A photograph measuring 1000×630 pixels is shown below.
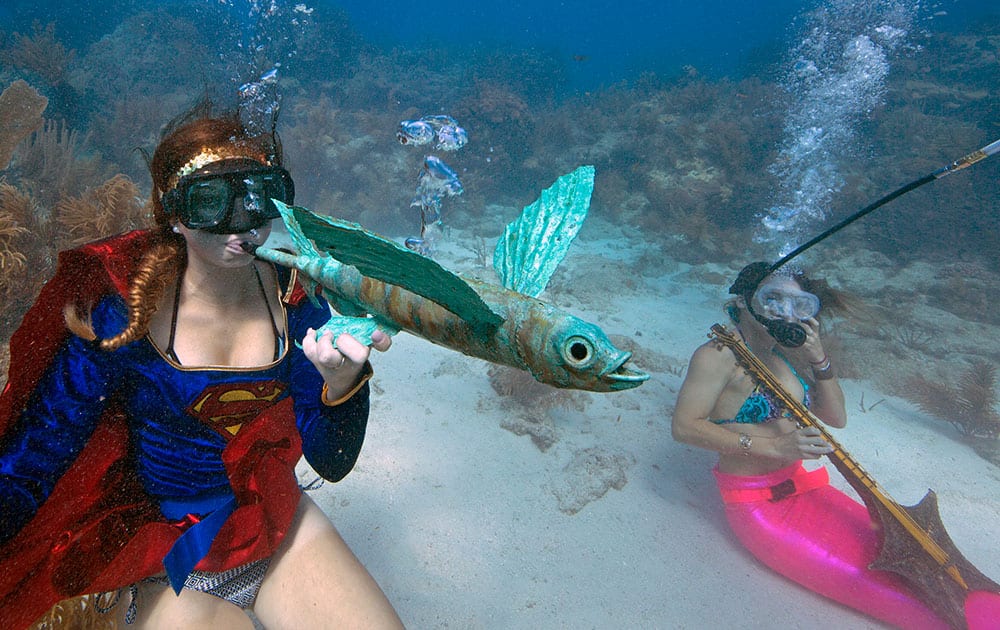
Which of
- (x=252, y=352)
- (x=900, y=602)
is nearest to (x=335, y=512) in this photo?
(x=252, y=352)

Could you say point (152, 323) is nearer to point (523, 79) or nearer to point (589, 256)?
point (589, 256)

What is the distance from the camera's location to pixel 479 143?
14.8m

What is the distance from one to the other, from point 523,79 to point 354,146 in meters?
12.5

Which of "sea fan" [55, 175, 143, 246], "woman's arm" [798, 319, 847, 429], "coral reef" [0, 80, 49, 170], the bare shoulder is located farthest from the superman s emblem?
"coral reef" [0, 80, 49, 170]

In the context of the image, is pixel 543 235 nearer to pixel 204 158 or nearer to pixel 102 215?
pixel 204 158

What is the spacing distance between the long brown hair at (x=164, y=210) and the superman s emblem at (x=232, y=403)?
343 mm

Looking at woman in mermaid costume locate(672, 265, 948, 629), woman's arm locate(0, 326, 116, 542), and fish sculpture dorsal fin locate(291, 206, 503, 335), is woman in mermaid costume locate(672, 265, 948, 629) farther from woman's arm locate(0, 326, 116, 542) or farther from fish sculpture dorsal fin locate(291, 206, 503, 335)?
woman's arm locate(0, 326, 116, 542)

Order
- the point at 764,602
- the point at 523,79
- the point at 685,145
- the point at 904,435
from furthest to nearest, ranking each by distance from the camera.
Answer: the point at 523,79
the point at 685,145
the point at 904,435
the point at 764,602

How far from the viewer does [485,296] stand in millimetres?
1156

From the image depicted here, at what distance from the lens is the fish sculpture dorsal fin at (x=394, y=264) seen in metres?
0.95

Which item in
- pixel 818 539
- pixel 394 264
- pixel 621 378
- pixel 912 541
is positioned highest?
pixel 394 264

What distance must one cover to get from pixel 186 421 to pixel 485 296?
4.85 feet

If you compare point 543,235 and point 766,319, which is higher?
point 543,235

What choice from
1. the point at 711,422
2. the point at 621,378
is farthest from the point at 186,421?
the point at 711,422
